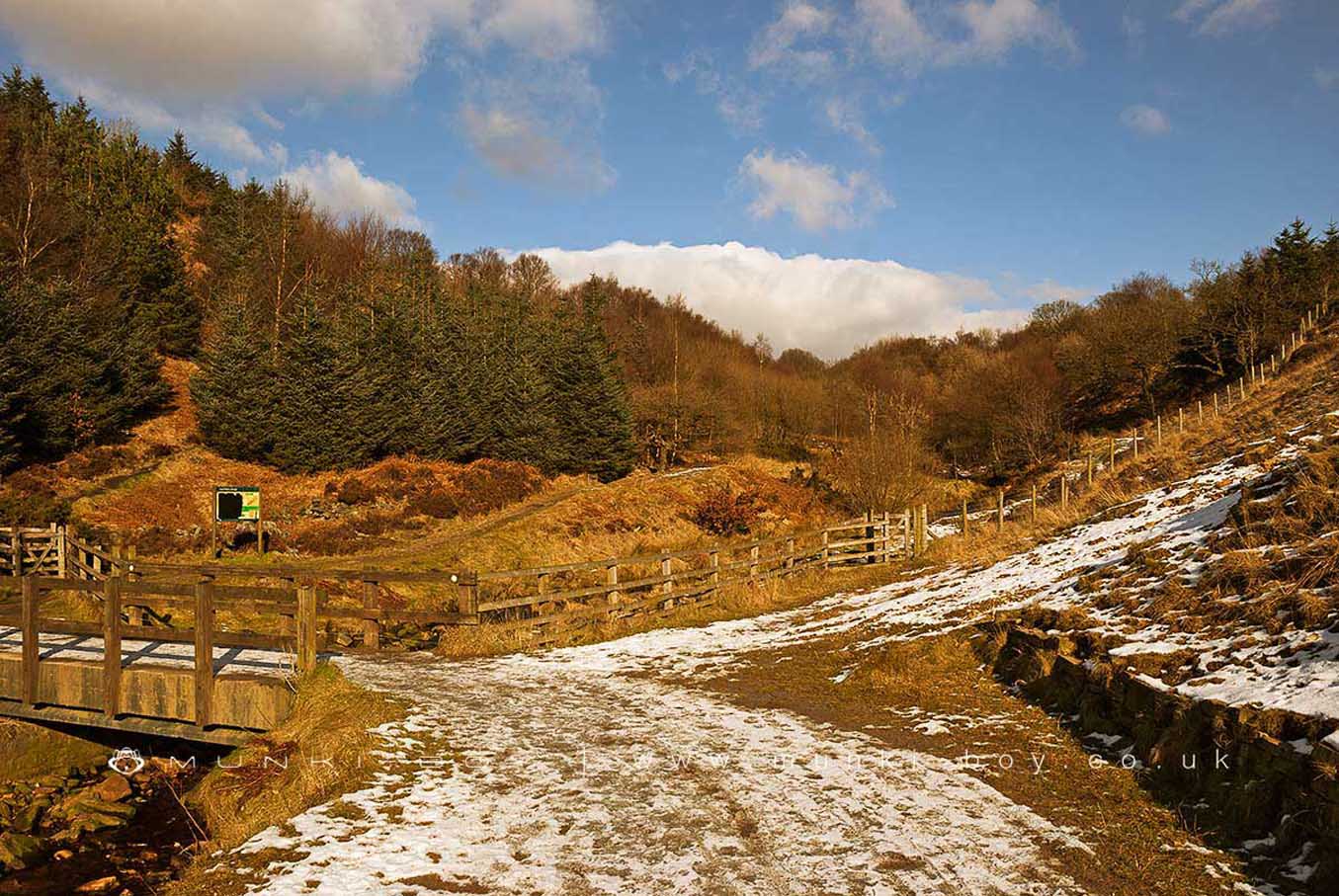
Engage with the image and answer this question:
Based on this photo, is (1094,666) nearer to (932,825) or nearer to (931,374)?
(932,825)

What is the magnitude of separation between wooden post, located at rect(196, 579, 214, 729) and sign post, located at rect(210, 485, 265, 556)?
21028mm

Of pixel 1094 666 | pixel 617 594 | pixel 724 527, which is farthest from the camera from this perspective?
pixel 724 527

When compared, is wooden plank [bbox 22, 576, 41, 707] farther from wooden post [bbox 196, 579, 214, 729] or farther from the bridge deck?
wooden post [bbox 196, 579, 214, 729]

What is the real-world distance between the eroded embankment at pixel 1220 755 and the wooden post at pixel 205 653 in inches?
400

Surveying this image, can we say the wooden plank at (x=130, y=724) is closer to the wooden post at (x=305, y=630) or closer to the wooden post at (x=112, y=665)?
the wooden post at (x=112, y=665)

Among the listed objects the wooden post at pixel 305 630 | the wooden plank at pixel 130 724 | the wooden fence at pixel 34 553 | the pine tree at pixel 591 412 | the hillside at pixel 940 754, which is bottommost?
the wooden plank at pixel 130 724

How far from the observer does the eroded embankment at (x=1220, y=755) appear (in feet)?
15.8

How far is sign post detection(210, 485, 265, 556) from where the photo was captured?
28078 millimetres

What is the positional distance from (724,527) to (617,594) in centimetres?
2299

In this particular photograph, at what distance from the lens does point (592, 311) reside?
58.0m

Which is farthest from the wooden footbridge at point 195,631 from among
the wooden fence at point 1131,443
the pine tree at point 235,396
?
the pine tree at point 235,396

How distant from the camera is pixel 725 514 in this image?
129 ft

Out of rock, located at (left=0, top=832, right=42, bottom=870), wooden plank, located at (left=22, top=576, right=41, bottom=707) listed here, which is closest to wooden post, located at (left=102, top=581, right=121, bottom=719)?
wooden plank, located at (left=22, top=576, right=41, bottom=707)

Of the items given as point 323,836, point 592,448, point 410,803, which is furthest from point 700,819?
point 592,448
